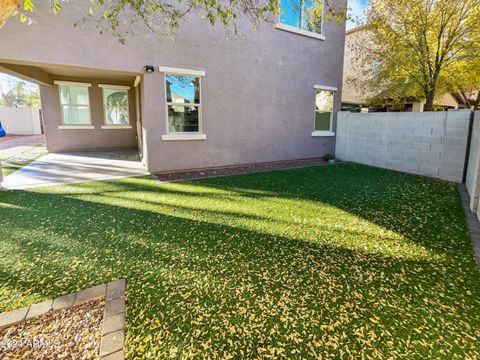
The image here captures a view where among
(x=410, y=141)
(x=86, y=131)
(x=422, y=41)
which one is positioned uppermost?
(x=422, y=41)

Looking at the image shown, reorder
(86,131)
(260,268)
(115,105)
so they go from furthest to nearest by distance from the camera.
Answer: (115,105)
(86,131)
(260,268)

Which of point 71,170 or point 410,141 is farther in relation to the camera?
point 410,141

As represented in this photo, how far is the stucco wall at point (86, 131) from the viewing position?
36.4ft

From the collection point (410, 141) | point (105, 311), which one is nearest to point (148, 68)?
point (105, 311)

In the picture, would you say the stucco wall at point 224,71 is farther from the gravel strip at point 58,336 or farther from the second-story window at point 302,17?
the gravel strip at point 58,336

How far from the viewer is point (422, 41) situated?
927 centimetres

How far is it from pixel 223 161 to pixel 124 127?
22.3 feet

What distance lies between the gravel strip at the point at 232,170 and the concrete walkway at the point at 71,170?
0.88m

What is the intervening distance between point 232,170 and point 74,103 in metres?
8.39

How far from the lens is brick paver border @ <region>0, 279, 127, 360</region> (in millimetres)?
1951

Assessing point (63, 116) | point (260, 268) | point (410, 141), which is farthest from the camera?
point (63, 116)

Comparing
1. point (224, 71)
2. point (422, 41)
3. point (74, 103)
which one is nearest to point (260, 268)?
point (224, 71)

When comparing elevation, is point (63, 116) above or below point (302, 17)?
below

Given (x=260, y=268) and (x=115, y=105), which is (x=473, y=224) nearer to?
(x=260, y=268)
